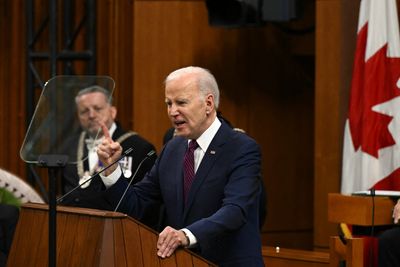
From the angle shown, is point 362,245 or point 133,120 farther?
point 133,120

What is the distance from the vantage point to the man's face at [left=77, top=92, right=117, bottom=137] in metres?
6.38

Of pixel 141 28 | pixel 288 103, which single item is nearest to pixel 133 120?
pixel 141 28

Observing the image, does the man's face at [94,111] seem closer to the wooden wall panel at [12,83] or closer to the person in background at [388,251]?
the person in background at [388,251]

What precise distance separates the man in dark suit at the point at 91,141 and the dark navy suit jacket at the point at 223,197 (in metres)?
1.63

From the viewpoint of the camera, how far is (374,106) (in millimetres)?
6188

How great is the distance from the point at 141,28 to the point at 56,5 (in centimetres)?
81

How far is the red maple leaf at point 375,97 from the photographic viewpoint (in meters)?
6.16

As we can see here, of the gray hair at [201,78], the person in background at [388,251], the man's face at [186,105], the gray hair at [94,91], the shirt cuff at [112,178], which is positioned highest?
the gray hair at [201,78]

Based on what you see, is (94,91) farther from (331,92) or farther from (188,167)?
(188,167)

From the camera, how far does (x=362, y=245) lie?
5.07 meters

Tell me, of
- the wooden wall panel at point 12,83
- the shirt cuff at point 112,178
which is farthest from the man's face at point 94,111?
the wooden wall panel at point 12,83

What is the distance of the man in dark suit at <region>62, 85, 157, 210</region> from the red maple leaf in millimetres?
1316

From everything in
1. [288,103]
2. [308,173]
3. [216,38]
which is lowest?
[308,173]

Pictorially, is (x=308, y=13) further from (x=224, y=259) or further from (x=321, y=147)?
(x=224, y=259)
